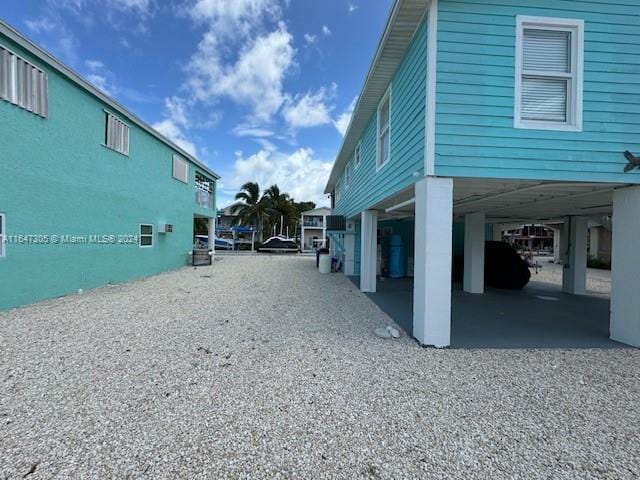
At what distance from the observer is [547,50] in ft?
13.7

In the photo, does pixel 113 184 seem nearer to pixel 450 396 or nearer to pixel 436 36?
pixel 436 36

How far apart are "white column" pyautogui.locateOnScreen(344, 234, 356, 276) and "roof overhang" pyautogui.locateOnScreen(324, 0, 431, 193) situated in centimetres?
510

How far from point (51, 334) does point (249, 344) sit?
3.16 m

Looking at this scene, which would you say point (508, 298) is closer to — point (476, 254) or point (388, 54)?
point (476, 254)

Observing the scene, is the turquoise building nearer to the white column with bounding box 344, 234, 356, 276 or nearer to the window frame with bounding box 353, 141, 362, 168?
the window frame with bounding box 353, 141, 362, 168

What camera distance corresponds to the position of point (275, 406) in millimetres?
2656

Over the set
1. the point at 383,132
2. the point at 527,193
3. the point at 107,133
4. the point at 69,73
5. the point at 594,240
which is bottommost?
the point at 594,240

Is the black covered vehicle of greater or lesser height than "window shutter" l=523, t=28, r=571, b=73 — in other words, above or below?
below

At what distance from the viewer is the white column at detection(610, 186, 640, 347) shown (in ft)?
13.6

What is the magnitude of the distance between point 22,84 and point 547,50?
972cm

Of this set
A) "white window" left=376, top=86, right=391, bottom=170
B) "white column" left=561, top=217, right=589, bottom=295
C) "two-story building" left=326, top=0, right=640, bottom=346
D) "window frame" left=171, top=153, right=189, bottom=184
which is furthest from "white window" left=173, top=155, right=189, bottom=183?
"white column" left=561, top=217, right=589, bottom=295

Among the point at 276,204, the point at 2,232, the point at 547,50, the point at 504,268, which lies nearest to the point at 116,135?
the point at 2,232

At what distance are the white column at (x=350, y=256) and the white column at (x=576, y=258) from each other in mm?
6930

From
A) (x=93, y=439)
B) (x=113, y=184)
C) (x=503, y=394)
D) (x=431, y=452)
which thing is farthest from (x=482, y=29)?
(x=113, y=184)
